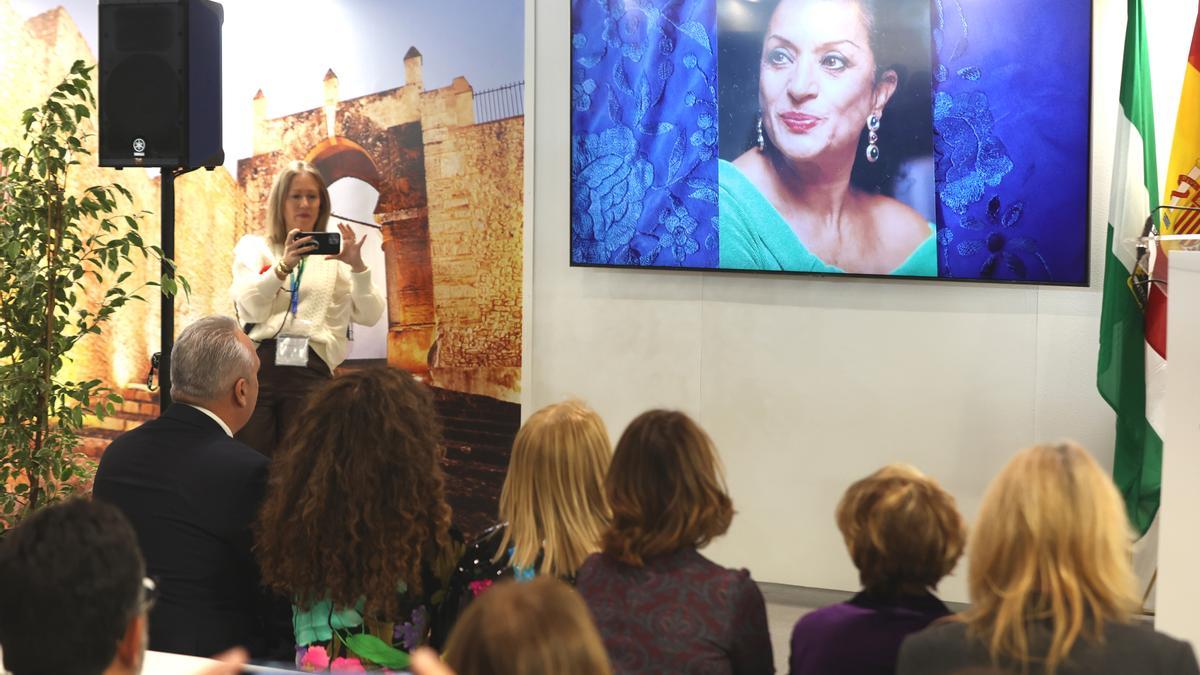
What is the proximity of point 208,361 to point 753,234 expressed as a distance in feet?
7.96

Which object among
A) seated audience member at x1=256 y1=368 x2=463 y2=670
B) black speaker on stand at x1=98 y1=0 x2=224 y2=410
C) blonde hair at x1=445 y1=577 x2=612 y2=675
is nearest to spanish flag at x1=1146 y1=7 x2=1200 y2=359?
seated audience member at x1=256 y1=368 x2=463 y2=670

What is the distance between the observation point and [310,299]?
196 inches

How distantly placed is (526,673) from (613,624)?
1.06 m

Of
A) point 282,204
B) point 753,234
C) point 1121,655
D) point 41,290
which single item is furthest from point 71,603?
point 753,234

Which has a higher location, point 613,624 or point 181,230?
point 181,230

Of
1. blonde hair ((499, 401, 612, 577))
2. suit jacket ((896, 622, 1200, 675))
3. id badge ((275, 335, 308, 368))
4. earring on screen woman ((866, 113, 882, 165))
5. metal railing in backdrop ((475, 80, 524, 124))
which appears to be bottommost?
suit jacket ((896, 622, 1200, 675))

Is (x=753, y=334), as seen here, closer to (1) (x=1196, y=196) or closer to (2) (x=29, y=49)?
(1) (x=1196, y=196)

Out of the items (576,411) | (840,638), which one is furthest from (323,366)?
(840,638)

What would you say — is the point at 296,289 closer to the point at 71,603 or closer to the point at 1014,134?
the point at 1014,134

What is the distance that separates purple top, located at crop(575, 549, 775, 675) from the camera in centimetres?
226

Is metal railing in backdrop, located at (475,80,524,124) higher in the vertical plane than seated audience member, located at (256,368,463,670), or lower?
higher

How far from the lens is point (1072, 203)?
15.3 feet

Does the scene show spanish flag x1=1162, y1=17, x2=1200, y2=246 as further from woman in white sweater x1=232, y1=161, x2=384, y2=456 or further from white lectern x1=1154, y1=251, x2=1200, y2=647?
woman in white sweater x1=232, y1=161, x2=384, y2=456

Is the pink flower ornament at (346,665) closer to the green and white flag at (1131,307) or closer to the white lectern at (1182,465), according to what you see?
the white lectern at (1182,465)
